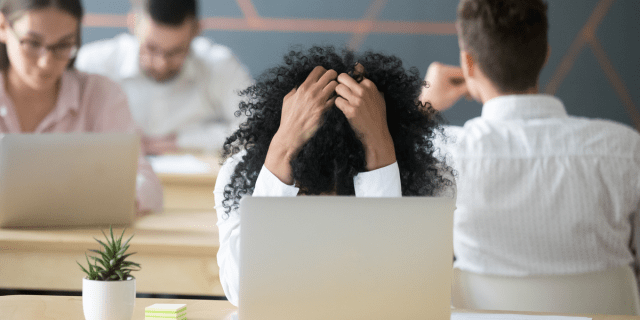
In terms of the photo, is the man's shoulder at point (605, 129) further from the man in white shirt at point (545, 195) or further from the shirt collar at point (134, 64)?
the shirt collar at point (134, 64)

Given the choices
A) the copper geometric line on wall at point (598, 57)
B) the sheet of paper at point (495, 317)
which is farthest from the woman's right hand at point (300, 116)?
the copper geometric line on wall at point (598, 57)

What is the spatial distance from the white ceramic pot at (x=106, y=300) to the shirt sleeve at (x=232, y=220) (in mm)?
181

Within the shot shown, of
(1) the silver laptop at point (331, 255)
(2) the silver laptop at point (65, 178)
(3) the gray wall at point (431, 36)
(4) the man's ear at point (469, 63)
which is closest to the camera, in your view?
(1) the silver laptop at point (331, 255)

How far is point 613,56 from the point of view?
3.37 metres

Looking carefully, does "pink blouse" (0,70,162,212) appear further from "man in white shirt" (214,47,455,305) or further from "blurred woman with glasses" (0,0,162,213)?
"man in white shirt" (214,47,455,305)

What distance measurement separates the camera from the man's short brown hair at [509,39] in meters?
1.47

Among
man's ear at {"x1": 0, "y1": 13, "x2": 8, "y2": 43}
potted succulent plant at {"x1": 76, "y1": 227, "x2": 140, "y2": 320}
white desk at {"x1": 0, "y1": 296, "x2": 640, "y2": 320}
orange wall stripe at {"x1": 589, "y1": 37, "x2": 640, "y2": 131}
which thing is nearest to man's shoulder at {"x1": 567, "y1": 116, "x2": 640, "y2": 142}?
white desk at {"x1": 0, "y1": 296, "x2": 640, "y2": 320}

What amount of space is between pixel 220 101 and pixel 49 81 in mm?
1589

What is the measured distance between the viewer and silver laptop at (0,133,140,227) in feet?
4.66

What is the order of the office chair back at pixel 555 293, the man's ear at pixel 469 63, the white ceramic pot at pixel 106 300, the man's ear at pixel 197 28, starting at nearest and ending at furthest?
1. the white ceramic pot at pixel 106 300
2. the office chair back at pixel 555 293
3. the man's ear at pixel 469 63
4. the man's ear at pixel 197 28

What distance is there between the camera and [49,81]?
7.16 feet

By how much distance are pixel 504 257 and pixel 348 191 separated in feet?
1.85

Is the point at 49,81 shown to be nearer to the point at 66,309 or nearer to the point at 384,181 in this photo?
the point at 66,309

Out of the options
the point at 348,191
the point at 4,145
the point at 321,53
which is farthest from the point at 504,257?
the point at 4,145
